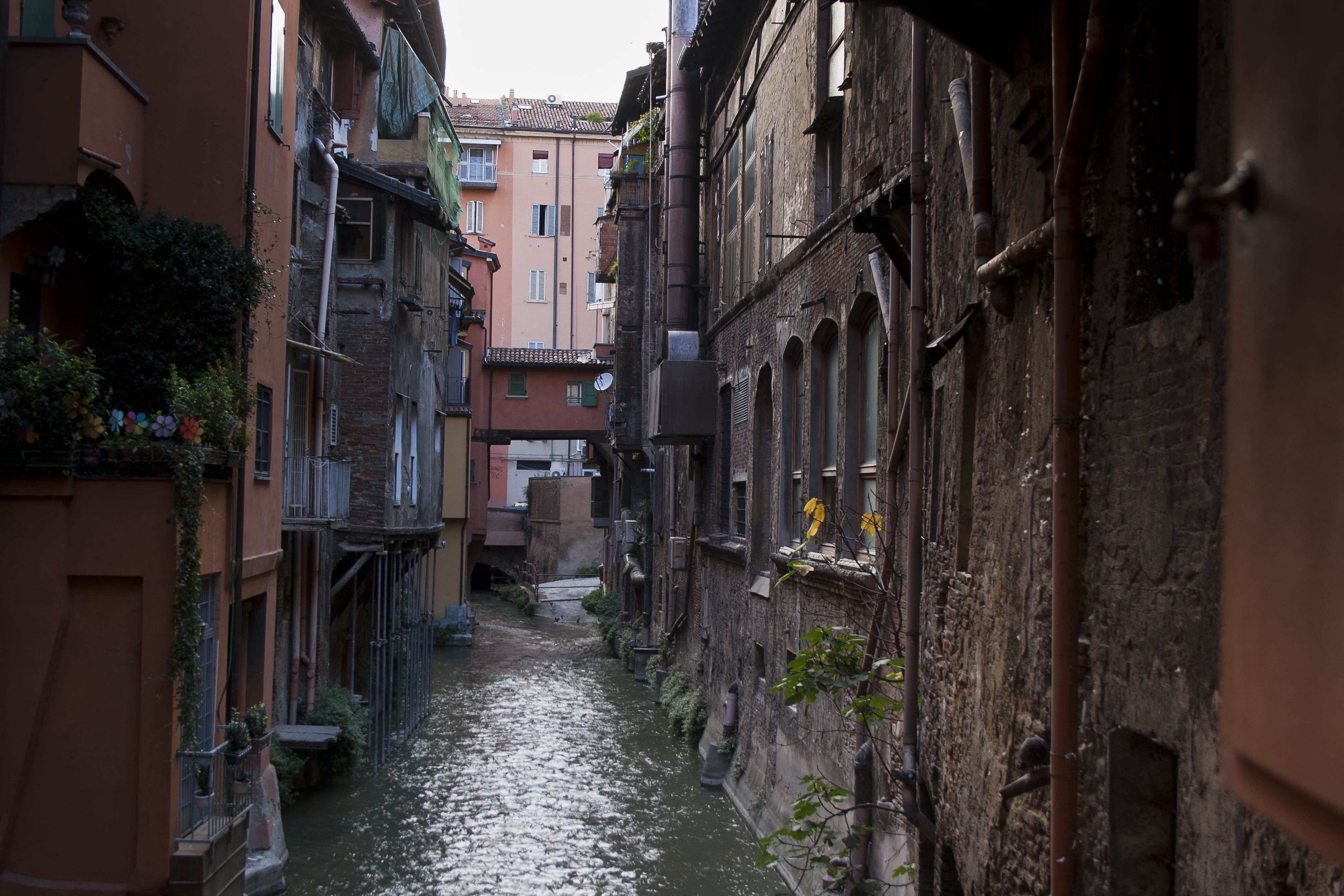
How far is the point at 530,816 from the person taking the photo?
48.5ft

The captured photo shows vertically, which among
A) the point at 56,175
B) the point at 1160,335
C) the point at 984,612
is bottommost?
the point at 984,612

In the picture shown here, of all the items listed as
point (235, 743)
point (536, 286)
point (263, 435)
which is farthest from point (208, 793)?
point (536, 286)

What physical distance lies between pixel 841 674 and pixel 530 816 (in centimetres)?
783

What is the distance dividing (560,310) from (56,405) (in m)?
46.7

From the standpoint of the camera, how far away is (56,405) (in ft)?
29.8

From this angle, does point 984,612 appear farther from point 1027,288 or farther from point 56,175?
point 56,175

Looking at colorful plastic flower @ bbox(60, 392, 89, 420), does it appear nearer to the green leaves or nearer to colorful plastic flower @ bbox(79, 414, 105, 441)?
colorful plastic flower @ bbox(79, 414, 105, 441)

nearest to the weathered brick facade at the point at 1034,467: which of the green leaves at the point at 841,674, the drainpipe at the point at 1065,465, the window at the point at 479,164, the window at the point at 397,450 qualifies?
the drainpipe at the point at 1065,465

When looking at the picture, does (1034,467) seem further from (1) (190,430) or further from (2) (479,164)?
(2) (479,164)

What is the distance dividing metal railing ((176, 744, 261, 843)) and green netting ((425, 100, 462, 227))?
11416 millimetres

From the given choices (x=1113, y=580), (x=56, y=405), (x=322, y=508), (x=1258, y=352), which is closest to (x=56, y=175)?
(x=56, y=405)

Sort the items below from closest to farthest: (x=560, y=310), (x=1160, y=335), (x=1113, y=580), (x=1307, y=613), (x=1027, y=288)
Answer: (x=1307, y=613), (x=1160, y=335), (x=1113, y=580), (x=1027, y=288), (x=560, y=310)

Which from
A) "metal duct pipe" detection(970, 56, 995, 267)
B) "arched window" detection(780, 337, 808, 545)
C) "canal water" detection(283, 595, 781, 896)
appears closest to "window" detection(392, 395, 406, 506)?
"canal water" detection(283, 595, 781, 896)

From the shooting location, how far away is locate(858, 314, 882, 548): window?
10.3 meters
